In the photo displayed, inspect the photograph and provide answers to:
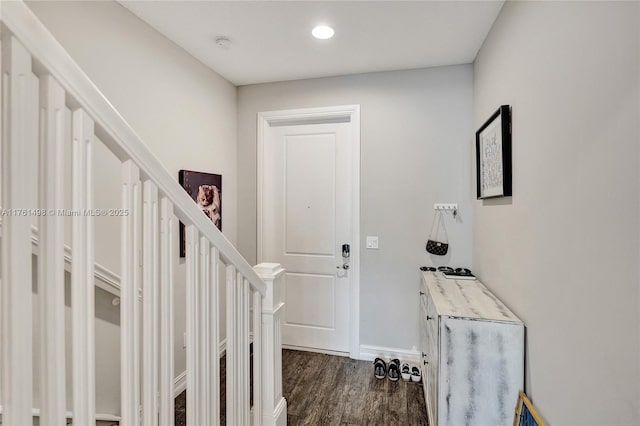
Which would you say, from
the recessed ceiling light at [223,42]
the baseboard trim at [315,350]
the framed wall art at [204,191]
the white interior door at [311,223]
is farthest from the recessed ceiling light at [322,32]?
the baseboard trim at [315,350]

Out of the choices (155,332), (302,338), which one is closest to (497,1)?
(155,332)

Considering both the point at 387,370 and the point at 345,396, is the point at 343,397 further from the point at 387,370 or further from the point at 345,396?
the point at 387,370

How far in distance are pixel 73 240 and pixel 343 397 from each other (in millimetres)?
2209

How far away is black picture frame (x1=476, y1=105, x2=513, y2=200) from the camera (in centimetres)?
176

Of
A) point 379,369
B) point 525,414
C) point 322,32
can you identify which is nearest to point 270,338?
point 525,414

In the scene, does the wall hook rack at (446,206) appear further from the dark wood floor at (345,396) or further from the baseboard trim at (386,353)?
the dark wood floor at (345,396)

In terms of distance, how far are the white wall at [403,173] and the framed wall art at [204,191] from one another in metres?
1.17

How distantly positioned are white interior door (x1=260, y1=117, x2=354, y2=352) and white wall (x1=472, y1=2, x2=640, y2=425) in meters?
1.53

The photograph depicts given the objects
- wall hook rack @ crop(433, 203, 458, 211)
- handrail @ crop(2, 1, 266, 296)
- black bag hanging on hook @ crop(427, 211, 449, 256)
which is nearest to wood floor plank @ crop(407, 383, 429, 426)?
black bag hanging on hook @ crop(427, 211, 449, 256)

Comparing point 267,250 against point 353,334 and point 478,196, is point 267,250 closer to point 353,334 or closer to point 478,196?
point 353,334

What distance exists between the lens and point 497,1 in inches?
72.7

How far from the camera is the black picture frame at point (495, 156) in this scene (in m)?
1.76

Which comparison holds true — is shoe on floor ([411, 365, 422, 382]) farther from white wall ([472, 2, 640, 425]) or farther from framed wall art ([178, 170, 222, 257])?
framed wall art ([178, 170, 222, 257])

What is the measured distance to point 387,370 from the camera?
2.64 metres
